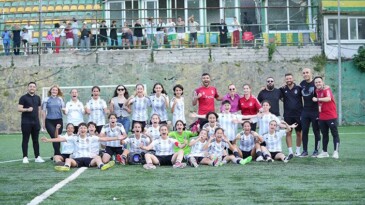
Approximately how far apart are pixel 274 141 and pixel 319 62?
18724mm

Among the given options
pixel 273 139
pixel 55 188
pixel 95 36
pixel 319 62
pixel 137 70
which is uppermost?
pixel 95 36

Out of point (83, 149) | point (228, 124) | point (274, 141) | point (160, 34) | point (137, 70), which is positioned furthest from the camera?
point (160, 34)

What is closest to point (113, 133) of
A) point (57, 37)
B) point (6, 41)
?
point (57, 37)

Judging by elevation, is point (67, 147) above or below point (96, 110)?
below

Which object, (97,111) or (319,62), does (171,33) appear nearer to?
(319,62)

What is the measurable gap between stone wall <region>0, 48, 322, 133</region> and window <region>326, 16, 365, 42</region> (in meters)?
2.63

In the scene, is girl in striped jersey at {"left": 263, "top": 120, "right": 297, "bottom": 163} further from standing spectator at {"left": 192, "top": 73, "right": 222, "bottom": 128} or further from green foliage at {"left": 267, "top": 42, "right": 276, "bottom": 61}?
green foliage at {"left": 267, "top": 42, "right": 276, "bottom": 61}

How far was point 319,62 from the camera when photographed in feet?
115

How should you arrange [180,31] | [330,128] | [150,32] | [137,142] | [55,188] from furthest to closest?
[180,31], [150,32], [330,128], [137,142], [55,188]

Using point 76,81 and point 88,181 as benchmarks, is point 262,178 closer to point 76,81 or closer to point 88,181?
point 88,181

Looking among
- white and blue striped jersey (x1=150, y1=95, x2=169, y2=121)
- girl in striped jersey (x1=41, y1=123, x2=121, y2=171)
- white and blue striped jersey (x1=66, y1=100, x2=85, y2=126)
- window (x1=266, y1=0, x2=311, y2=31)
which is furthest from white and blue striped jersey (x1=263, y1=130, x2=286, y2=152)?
window (x1=266, y1=0, x2=311, y2=31)

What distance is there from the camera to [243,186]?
482 inches

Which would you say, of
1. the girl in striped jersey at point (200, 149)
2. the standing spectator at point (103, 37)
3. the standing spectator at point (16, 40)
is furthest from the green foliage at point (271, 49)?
the girl in striped jersey at point (200, 149)

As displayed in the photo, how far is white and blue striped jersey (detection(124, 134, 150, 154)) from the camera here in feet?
54.0
